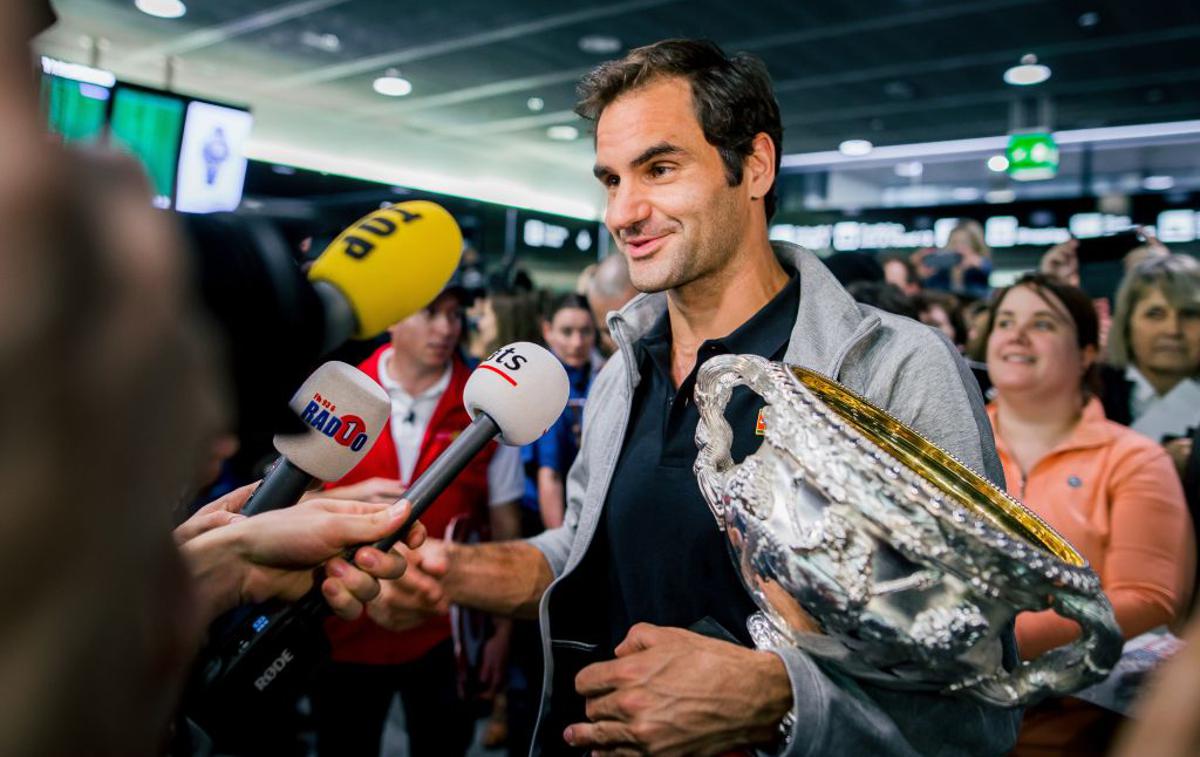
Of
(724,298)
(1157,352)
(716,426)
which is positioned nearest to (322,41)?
(1157,352)

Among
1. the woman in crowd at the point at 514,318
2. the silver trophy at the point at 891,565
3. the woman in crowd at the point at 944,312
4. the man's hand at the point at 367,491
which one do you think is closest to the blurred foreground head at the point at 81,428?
the silver trophy at the point at 891,565

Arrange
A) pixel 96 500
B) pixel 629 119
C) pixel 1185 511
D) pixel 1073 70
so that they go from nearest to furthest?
1. pixel 96 500
2. pixel 629 119
3. pixel 1185 511
4. pixel 1073 70

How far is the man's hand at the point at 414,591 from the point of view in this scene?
1.16m

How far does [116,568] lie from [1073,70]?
812cm

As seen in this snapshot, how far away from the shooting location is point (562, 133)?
10078 mm

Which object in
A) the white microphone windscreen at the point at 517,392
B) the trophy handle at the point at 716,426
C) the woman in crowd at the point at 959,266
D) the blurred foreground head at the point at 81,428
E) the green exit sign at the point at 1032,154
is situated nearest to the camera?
the blurred foreground head at the point at 81,428

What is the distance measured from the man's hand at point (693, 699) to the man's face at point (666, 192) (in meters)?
0.68

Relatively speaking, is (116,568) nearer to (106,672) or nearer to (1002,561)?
(106,672)

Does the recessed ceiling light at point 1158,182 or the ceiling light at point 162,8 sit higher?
the recessed ceiling light at point 1158,182

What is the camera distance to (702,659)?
856mm

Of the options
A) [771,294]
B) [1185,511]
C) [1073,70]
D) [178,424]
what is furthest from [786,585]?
[1073,70]

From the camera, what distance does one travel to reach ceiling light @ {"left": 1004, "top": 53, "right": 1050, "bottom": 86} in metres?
6.73

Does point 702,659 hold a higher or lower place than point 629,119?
lower

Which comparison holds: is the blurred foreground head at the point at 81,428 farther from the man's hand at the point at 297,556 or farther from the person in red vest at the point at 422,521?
the person in red vest at the point at 422,521
